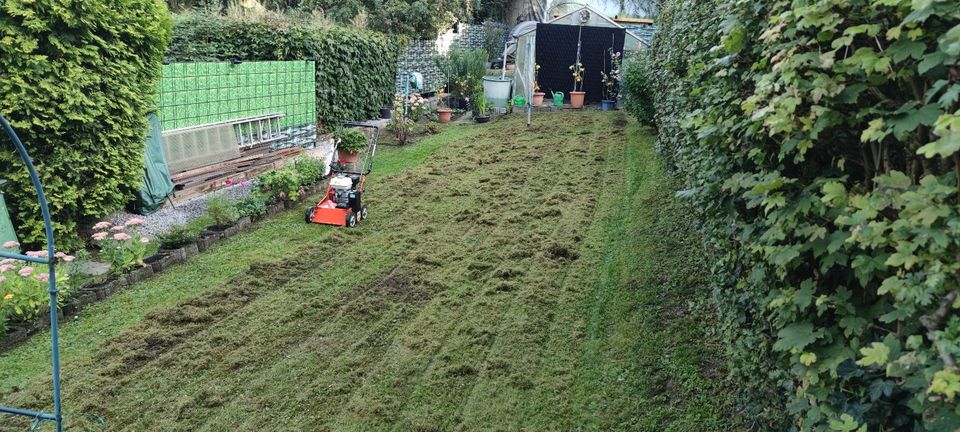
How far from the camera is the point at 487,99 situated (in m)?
16.8

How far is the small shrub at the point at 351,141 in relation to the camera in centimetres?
1002

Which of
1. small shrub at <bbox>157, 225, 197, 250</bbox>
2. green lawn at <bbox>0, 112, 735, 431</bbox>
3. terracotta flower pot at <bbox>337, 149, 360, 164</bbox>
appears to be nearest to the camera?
green lawn at <bbox>0, 112, 735, 431</bbox>

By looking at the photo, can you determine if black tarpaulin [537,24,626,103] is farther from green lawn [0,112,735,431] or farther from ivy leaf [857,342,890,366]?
ivy leaf [857,342,890,366]

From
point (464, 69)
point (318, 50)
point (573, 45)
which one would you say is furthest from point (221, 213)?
point (573, 45)

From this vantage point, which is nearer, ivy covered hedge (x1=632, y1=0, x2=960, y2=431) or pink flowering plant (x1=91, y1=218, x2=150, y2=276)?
ivy covered hedge (x1=632, y1=0, x2=960, y2=431)

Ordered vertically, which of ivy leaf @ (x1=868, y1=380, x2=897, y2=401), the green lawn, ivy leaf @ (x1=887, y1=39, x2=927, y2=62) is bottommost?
the green lawn

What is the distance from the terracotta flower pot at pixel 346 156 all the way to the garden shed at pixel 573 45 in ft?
Answer: 25.1

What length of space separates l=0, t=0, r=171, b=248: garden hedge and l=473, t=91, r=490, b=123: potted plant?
906cm

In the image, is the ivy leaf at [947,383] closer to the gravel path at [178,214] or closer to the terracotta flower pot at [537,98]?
the gravel path at [178,214]

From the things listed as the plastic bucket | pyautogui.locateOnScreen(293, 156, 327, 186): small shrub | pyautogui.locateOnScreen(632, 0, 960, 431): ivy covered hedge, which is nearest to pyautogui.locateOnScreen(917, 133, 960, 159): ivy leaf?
pyautogui.locateOnScreen(632, 0, 960, 431): ivy covered hedge

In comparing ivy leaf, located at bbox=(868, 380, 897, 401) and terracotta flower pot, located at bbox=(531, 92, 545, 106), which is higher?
terracotta flower pot, located at bbox=(531, 92, 545, 106)

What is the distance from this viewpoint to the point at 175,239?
22.2 feet

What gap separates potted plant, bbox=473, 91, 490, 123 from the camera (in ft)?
51.5

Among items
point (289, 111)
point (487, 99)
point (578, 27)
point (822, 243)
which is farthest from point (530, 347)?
point (578, 27)
